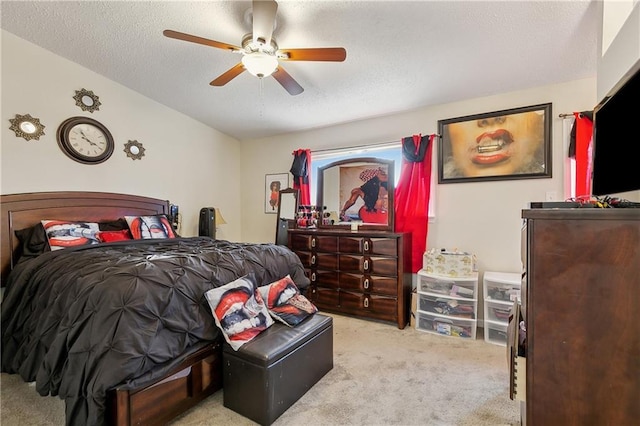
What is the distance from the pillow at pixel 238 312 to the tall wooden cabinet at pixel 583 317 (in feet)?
4.60

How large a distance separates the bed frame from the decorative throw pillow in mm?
181

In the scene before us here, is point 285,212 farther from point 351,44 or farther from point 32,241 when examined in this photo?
point 32,241

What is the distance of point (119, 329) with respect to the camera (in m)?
1.40

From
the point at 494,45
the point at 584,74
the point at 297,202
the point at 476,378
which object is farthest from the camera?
the point at 297,202

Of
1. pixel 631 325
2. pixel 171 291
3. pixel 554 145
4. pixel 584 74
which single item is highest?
pixel 584 74

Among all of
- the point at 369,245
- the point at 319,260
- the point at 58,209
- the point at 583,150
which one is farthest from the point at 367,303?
the point at 58,209

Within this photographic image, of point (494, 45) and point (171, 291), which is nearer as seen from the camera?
point (171, 291)

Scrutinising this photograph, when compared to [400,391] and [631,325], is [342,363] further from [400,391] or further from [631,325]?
[631,325]

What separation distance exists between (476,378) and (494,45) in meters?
2.52

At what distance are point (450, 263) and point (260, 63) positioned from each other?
251cm

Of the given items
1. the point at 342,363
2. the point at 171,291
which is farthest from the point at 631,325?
the point at 171,291

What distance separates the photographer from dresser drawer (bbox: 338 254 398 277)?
309cm

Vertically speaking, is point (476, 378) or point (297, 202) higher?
point (297, 202)

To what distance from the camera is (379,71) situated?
2.71 meters
